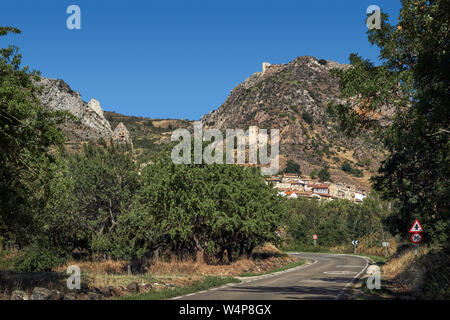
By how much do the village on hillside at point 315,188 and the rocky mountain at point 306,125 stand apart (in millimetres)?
3125

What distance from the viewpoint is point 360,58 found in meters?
17.9

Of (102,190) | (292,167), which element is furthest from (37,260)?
(292,167)

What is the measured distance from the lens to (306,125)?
161375 mm

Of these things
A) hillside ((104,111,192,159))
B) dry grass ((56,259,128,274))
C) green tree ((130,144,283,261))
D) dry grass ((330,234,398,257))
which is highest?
hillside ((104,111,192,159))

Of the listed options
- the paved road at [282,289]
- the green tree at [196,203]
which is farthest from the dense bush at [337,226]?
the paved road at [282,289]

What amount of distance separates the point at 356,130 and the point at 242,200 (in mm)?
18256

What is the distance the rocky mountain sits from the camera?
15138cm

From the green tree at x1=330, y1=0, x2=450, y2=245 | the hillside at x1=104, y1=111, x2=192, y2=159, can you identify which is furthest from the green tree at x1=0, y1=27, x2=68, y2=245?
the hillside at x1=104, y1=111, x2=192, y2=159

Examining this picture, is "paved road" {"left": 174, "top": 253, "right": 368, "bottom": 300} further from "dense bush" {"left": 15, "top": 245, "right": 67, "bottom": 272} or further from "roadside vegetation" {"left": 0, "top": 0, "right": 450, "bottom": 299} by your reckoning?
"dense bush" {"left": 15, "top": 245, "right": 67, "bottom": 272}

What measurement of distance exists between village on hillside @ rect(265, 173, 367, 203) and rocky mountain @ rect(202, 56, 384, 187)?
3.13 m

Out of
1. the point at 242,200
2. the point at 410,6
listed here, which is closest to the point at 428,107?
the point at 410,6

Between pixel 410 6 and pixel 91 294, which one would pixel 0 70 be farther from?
pixel 410 6

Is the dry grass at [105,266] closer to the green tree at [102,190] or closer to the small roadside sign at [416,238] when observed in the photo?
the green tree at [102,190]

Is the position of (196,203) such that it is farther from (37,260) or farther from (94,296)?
(94,296)
